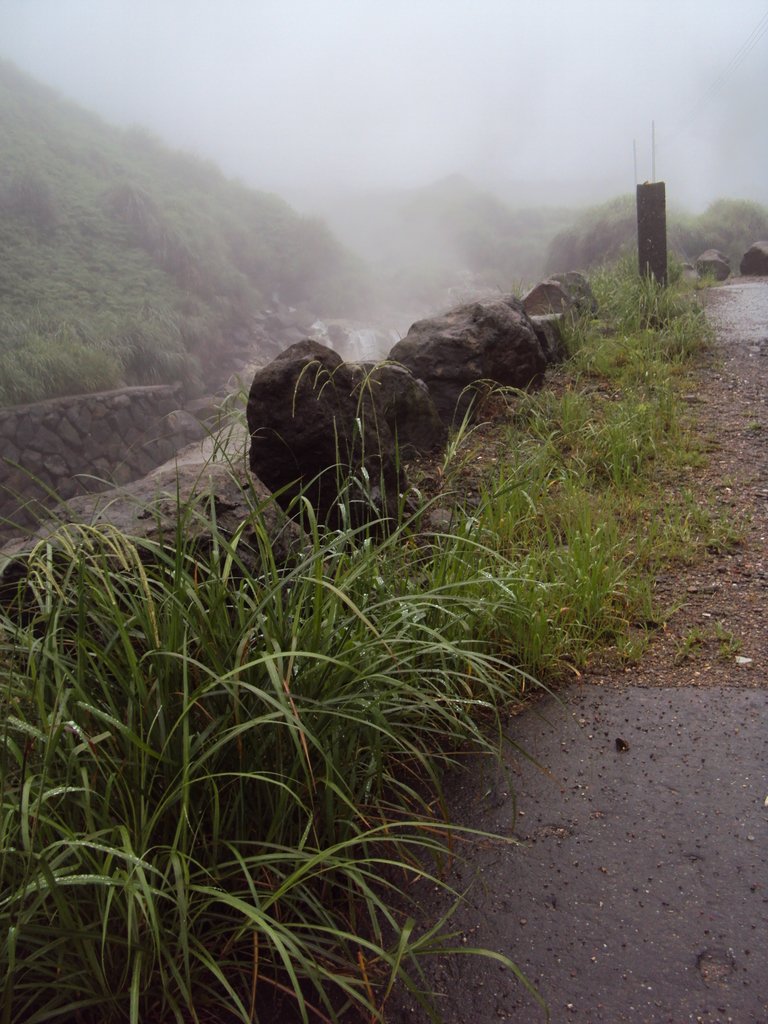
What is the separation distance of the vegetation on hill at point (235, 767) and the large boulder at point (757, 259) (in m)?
8.34

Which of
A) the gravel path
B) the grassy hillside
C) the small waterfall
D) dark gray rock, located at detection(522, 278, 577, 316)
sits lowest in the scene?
the gravel path

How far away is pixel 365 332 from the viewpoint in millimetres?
3320

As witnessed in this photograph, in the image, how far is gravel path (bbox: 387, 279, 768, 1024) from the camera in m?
1.19

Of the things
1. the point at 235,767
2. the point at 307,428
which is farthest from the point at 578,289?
the point at 235,767

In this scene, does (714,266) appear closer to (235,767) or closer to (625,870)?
(625,870)

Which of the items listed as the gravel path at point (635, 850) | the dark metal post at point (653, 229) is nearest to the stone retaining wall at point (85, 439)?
the gravel path at point (635, 850)

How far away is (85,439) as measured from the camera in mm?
2631

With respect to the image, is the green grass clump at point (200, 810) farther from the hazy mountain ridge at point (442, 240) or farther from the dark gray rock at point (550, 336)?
the dark gray rock at point (550, 336)

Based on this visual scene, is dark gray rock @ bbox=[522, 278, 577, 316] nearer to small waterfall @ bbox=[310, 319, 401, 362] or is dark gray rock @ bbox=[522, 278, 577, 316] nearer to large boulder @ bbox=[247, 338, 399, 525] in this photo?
small waterfall @ bbox=[310, 319, 401, 362]

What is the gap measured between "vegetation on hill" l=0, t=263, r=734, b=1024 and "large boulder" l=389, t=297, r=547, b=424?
2.23m

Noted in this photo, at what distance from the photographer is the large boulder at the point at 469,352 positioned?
14.4 feet

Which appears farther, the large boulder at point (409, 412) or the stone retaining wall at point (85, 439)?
the large boulder at point (409, 412)

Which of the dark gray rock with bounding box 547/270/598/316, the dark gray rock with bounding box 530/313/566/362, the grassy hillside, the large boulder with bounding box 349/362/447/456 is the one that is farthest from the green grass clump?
the dark gray rock with bounding box 547/270/598/316

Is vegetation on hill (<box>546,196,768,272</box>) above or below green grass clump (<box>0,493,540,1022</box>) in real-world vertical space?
above
